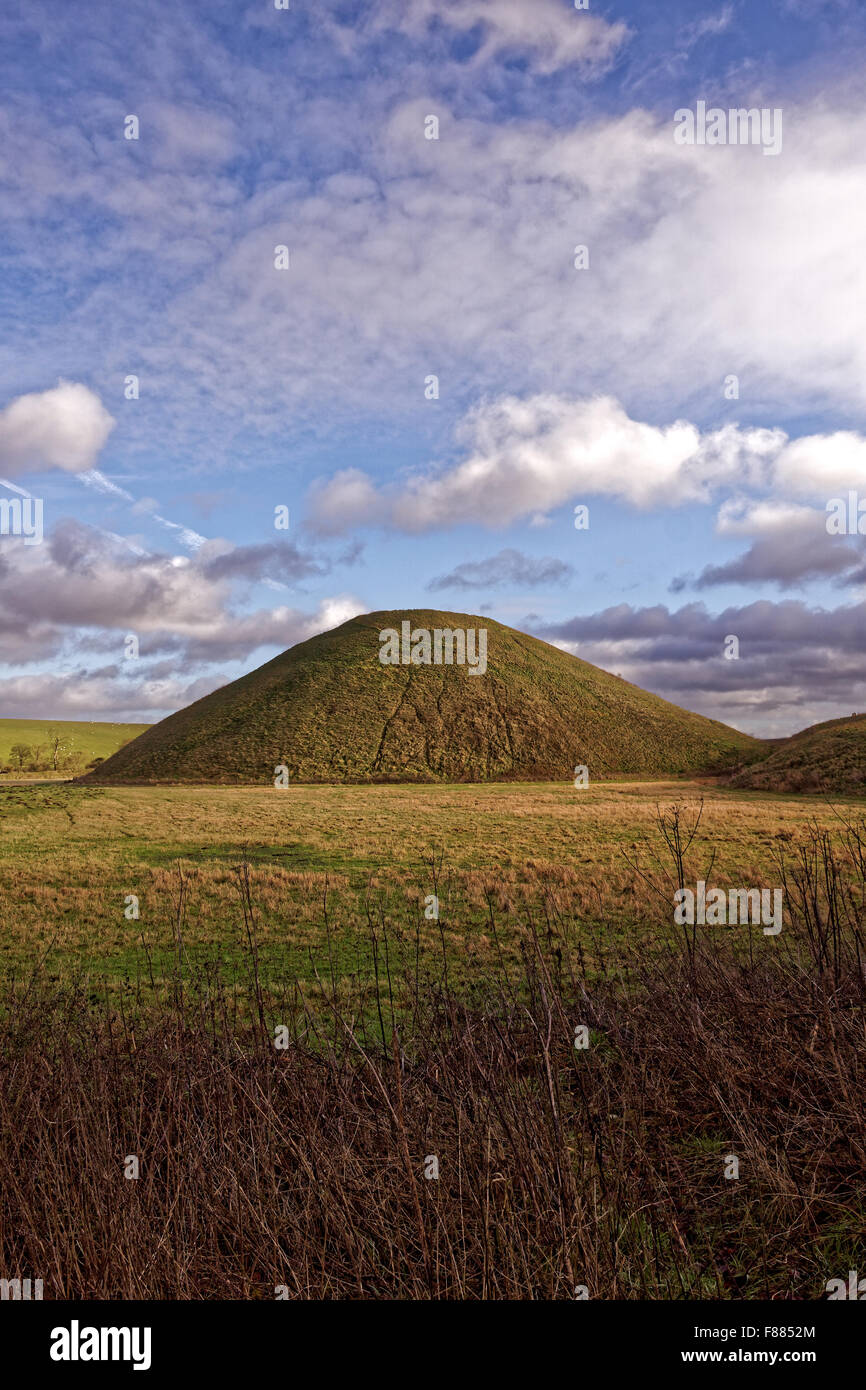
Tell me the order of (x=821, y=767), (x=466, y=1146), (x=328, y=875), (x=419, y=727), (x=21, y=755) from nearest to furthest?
(x=466, y=1146) → (x=328, y=875) → (x=821, y=767) → (x=419, y=727) → (x=21, y=755)

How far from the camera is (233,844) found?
27.9 m

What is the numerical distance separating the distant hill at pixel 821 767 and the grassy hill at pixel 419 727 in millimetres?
30358

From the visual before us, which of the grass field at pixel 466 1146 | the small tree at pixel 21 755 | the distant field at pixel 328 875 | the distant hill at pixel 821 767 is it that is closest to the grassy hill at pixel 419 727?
the distant hill at pixel 821 767

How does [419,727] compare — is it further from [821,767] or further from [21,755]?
[21,755]

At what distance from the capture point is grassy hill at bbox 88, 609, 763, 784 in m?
93.2

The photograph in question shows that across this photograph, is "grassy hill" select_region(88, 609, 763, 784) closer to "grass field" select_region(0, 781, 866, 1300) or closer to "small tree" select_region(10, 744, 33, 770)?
"small tree" select_region(10, 744, 33, 770)

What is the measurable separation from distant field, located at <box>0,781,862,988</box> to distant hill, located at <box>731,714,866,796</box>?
15.5 m

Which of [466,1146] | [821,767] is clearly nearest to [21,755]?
[821,767]

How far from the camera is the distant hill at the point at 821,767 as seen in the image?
5519cm

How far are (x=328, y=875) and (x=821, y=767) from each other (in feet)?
172

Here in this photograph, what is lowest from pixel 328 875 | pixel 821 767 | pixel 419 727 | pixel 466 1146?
pixel 328 875

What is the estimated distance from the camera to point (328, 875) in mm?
17531

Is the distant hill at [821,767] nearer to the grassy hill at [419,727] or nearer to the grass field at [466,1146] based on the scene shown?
the grassy hill at [419,727]
